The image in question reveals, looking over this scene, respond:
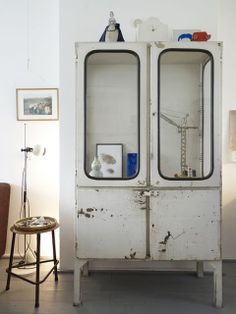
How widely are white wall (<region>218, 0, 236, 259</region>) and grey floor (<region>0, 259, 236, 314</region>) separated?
1.16 ft

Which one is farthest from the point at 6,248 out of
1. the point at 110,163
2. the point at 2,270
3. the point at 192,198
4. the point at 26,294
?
the point at 192,198

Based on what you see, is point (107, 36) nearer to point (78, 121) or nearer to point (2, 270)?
point (78, 121)

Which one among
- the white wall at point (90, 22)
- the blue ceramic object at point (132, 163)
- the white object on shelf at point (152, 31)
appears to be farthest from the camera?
the white wall at point (90, 22)

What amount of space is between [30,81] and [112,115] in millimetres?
1066

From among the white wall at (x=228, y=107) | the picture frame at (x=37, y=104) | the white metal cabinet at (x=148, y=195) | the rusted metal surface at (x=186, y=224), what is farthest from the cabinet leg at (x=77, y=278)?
the white wall at (x=228, y=107)

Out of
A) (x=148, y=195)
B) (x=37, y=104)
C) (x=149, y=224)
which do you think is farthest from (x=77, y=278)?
(x=37, y=104)

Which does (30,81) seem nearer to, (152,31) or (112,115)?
(112,115)

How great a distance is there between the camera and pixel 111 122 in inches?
91.4

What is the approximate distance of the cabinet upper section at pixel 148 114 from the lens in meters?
1.99

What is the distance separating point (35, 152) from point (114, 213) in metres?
1.09

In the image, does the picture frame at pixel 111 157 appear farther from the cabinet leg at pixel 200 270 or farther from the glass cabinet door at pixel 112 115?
the cabinet leg at pixel 200 270

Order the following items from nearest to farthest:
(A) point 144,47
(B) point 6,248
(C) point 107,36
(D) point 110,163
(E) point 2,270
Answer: (A) point 144,47 → (C) point 107,36 → (D) point 110,163 → (E) point 2,270 → (B) point 6,248

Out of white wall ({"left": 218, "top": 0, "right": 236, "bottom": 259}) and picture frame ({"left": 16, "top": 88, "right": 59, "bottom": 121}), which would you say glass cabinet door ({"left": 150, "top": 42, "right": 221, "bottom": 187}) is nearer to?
white wall ({"left": 218, "top": 0, "right": 236, "bottom": 259})

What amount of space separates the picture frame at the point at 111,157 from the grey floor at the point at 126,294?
967 mm
